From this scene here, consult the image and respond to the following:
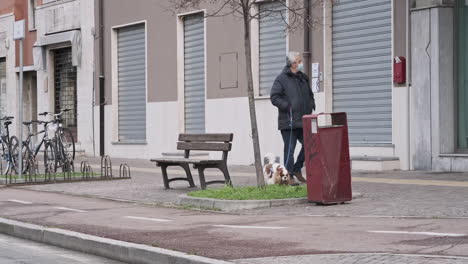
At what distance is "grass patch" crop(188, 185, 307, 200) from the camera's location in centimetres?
1205

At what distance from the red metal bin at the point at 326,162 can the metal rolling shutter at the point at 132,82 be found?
50.6 feet

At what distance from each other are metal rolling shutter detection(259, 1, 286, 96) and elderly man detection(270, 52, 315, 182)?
708cm

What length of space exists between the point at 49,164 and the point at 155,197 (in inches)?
217

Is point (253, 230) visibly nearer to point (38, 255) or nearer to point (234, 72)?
point (38, 255)

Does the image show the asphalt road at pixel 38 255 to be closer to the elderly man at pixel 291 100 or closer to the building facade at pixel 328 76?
the elderly man at pixel 291 100

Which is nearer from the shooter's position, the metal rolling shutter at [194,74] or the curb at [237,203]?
the curb at [237,203]

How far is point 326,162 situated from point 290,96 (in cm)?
257

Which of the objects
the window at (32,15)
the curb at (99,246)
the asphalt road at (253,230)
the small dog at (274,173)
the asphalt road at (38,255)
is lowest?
the asphalt road at (38,255)

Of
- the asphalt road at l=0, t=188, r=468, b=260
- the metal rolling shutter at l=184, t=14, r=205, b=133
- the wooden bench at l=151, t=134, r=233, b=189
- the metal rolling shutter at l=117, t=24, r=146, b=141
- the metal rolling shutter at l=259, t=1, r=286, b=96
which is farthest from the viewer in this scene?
the metal rolling shutter at l=117, t=24, r=146, b=141

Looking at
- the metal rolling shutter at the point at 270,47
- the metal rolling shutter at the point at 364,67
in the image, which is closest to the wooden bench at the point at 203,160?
the metal rolling shutter at the point at 364,67

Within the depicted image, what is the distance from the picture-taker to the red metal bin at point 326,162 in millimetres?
11570

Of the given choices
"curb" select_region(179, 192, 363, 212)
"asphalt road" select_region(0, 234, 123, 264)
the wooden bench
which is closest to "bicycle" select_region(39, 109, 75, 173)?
the wooden bench

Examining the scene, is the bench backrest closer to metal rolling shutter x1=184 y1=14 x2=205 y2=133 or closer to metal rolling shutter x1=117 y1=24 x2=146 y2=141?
metal rolling shutter x1=184 y1=14 x2=205 y2=133

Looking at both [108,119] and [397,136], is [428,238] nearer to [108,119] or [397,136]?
[397,136]
